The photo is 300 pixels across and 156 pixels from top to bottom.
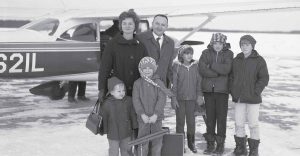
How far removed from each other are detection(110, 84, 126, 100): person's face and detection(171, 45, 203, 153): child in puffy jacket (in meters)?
1.12

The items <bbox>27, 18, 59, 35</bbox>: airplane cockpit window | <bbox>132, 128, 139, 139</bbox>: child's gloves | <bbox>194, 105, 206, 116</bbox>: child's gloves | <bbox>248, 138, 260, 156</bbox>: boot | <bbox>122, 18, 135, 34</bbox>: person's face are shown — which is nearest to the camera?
<bbox>122, 18, 135, 34</bbox>: person's face

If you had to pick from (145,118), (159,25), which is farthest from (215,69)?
(145,118)

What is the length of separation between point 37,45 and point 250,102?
148 inches

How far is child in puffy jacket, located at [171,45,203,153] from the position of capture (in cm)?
461

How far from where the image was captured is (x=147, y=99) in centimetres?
372

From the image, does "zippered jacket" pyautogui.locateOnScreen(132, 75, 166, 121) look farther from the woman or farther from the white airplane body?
the white airplane body

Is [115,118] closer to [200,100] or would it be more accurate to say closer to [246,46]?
[200,100]

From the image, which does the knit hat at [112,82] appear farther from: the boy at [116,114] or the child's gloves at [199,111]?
the child's gloves at [199,111]

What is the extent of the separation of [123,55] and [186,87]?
1156 mm

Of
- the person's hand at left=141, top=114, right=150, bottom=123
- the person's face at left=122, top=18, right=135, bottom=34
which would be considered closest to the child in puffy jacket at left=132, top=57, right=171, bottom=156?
the person's hand at left=141, top=114, right=150, bottom=123

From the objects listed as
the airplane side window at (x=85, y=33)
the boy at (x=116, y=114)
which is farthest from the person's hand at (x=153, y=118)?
the airplane side window at (x=85, y=33)

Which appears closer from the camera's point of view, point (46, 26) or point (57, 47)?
point (57, 47)

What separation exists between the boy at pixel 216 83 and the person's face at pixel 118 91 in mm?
1316

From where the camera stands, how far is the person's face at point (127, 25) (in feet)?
12.1
